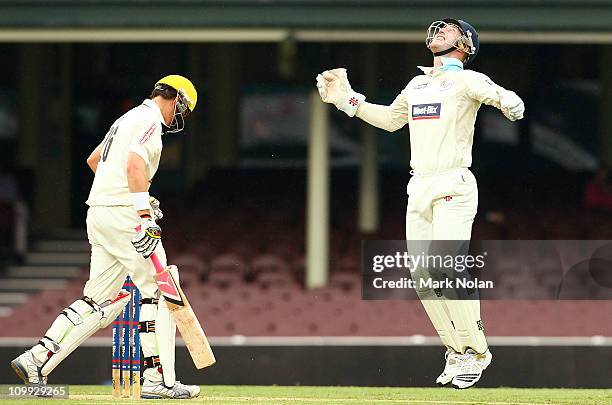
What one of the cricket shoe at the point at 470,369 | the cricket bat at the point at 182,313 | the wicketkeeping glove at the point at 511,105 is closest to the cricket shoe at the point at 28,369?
the cricket bat at the point at 182,313

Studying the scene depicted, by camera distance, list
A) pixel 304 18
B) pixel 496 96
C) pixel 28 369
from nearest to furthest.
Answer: pixel 496 96 → pixel 28 369 → pixel 304 18

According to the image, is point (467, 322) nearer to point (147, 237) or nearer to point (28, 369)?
point (147, 237)

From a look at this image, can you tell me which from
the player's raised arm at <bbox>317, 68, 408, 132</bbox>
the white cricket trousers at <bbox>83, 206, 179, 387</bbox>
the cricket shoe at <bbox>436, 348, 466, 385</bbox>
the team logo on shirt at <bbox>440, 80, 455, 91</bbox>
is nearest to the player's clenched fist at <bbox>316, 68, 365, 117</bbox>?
the player's raised arm at <bbox>317, 68, 408, 132</bbox>

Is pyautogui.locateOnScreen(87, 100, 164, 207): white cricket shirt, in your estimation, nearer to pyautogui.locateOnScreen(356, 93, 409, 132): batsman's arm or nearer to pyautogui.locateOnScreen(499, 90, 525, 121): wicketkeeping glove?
pyautogui.locateOnScreen(356, 93, 409, 132): batsman's arm

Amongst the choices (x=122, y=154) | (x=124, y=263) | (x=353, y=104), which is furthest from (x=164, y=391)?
(x=353, y=104)

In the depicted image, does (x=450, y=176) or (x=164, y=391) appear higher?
(x=450, y=176)

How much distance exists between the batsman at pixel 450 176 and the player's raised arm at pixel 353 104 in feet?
0.75

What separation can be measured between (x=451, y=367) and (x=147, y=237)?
184 centimetres

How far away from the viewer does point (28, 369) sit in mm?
7602

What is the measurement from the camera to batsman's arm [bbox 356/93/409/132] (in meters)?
7.99

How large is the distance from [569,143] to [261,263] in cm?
723

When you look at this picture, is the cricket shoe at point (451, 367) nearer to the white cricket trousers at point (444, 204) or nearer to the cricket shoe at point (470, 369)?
the cricket shoe at point (470, 369)

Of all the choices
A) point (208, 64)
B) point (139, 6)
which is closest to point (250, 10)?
point (139, 6)

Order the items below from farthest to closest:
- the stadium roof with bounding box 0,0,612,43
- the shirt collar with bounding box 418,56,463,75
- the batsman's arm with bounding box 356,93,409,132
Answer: the stadium roof with bounding box 0,0,612,43 → the batsman's arm with bounding box 356,93,409,132 → the shirt collar with bounding box 418,56,463,75
